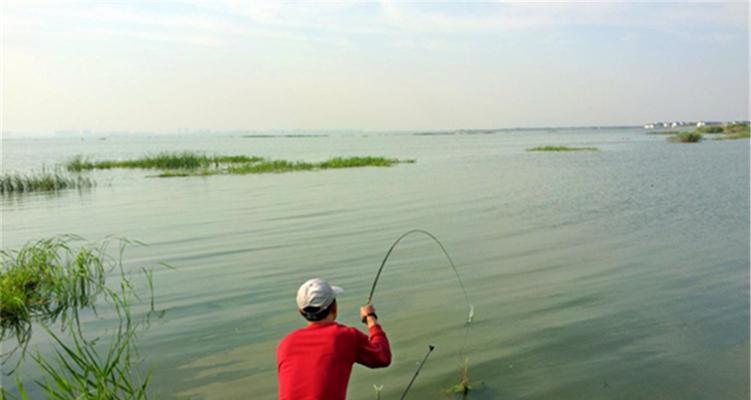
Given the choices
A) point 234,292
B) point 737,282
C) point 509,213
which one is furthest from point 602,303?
point 509,213

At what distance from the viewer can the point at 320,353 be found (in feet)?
10.1

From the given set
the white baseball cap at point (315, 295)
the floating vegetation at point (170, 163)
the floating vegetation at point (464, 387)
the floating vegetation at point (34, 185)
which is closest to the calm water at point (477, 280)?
the floating vegetation at point (464, 387)

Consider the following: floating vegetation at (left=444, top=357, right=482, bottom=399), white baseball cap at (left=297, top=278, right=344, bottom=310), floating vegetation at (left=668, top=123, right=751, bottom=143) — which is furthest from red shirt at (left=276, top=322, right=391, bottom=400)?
floating vegetation at (left=668, top=123, right=751, bottom=143)

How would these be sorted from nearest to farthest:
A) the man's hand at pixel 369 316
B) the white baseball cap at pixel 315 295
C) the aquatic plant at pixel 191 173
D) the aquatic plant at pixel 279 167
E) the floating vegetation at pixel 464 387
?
the white baseball cap at pixel 315 295 < the man's hand at pixel 369 316 < the floating vegetation at pixel 464 387 < the aquatic plant at pixel 191 173 < the aquatic plant at pixel 279 167

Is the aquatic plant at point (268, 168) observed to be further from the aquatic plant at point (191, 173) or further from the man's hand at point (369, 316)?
the man's hand at point (369, 316)

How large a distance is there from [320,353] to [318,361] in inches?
1.7

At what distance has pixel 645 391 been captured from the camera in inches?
218

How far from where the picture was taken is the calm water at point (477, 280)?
606 centimetres

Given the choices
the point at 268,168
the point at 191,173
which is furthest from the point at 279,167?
the point at 191,173

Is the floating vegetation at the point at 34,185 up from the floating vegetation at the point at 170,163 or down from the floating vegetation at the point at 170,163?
down

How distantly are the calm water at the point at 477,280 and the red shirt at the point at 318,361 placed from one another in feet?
8.98

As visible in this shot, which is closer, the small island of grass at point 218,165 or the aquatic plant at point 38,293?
the aquatic plant at point 38,293

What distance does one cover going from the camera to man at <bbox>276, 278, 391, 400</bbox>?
10.0ft

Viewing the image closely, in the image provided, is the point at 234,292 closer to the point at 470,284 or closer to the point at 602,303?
the point at 470,284
